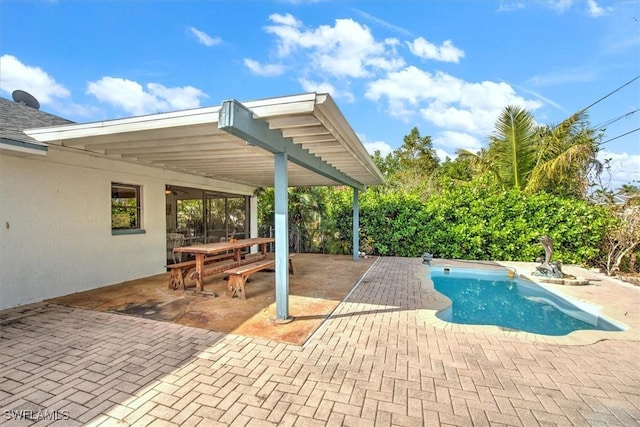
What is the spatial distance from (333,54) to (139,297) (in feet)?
33.6

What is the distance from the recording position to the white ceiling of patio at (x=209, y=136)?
3.48 m

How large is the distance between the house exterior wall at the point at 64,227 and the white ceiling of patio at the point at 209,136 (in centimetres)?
50

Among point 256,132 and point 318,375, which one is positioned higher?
point 256,132

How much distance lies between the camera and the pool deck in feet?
7.64

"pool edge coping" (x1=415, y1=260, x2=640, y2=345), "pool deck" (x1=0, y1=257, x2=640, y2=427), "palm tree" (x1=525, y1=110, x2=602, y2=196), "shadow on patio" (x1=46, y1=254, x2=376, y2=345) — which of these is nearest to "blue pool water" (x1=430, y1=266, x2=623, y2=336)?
"pool edge coping" (x1=415, y1=260, x2=640, y2=345)

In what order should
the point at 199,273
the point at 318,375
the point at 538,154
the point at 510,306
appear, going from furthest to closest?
the point at 538,154
the point at 510,306
the point at 199,273
the point at 318,375

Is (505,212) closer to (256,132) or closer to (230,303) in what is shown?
(230,303)

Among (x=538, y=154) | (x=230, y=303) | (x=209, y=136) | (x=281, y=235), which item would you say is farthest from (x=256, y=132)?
(x=538, y=154)

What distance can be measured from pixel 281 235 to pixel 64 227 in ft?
14.1

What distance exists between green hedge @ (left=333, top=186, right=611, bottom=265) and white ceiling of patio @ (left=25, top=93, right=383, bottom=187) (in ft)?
14.6

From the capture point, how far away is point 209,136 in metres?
4.34

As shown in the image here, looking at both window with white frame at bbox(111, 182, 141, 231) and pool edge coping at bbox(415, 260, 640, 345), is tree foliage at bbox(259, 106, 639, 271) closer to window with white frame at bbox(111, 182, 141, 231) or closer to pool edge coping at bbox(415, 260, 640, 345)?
pool edge coping at bbox(415, 260, 640, 345)

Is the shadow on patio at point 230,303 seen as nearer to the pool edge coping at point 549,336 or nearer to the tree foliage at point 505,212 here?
the pool edge coping at point 549,336

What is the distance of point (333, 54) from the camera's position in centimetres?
1123
